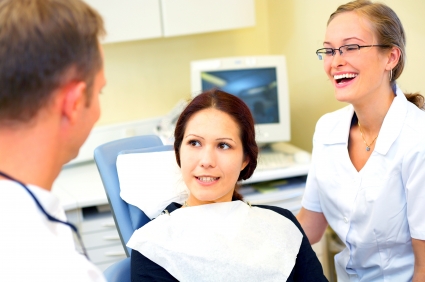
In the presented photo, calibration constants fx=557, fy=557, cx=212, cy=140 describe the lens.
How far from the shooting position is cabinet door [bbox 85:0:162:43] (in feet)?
9.05

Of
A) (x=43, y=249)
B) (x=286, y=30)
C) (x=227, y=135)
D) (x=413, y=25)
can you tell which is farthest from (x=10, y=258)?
(x=286, y=30)

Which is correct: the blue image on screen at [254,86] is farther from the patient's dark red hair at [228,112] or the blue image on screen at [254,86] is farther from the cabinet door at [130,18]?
the patient's dark red hair at [228,112]

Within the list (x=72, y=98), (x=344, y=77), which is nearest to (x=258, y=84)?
(x=344, y=77)

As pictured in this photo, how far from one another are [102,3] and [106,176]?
1.29m

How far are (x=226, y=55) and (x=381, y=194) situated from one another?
1973 millimetres

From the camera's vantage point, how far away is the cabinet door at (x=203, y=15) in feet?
9.41

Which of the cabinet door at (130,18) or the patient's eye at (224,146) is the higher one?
the cabinet door at (130,18)

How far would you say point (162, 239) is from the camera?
1.53 meters

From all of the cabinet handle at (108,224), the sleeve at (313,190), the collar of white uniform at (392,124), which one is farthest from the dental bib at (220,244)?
the cabinet handle at (108,224)

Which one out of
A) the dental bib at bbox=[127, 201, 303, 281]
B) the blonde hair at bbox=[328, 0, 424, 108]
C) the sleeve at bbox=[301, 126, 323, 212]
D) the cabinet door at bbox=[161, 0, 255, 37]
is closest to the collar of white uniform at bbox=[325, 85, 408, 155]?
the blonde hair at bbox=[328, 0, 424, 108]

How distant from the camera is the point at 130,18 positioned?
9.20 ft

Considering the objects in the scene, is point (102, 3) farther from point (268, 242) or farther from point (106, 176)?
point (268, 242)

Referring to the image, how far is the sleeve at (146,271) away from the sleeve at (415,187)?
2.27 feet

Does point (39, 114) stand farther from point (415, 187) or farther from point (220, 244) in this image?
point (415, 187)
